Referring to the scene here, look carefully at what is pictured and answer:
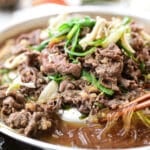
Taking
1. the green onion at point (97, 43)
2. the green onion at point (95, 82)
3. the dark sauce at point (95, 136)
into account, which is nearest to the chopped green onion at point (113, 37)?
the green onion at point (97, 43)

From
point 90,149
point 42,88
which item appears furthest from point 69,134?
point 42,88

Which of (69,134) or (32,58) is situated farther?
(32,58)

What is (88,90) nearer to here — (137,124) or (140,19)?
(137,124)

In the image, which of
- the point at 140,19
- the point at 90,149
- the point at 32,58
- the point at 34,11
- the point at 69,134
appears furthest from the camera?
the point at 34,11

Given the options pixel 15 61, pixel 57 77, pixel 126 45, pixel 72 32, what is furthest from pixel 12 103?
pixel 126 45

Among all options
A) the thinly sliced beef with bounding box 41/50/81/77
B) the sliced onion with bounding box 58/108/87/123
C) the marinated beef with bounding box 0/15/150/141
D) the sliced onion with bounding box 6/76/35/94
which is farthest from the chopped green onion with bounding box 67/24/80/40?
the sliced onion with bounding box 58/108/87/123

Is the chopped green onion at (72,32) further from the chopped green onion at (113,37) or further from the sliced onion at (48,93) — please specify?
the sliced onion at (48,93)

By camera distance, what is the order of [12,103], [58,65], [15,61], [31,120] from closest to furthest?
[31,120]
[12,103]
[58,65]
[15,61]

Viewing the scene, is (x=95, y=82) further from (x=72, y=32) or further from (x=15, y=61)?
(x=15, y=61)
